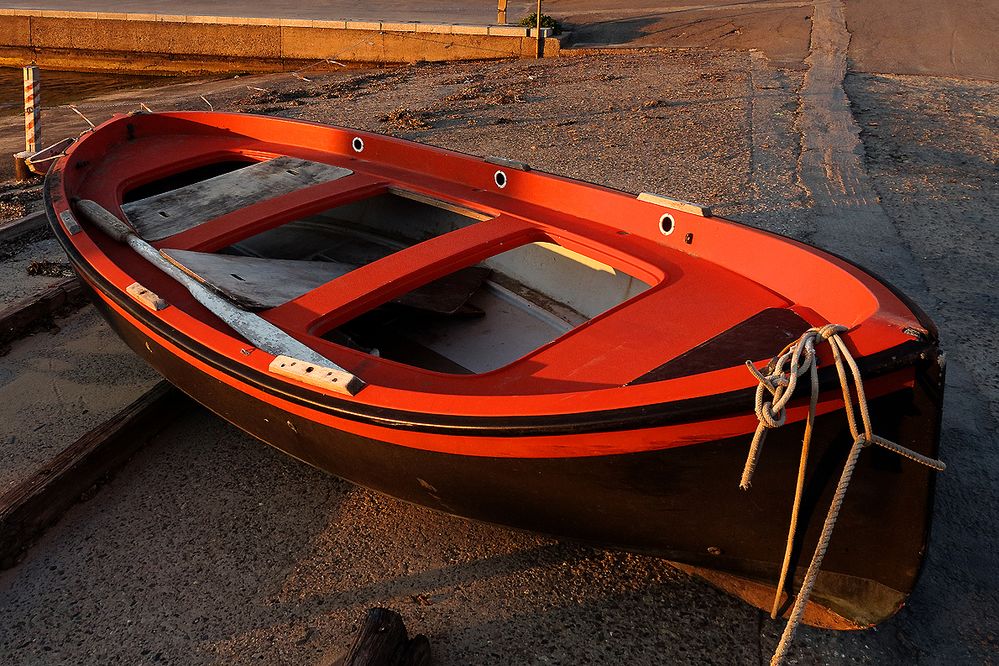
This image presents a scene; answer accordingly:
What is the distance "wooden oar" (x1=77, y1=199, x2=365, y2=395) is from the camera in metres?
3.45

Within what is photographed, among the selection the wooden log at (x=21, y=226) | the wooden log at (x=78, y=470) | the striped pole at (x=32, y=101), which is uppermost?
the striped pole at (x=32, y=101)

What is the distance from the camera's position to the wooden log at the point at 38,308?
18.7 feet

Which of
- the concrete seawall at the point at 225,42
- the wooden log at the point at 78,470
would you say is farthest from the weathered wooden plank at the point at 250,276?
the concrete seawall at the point at 225,42

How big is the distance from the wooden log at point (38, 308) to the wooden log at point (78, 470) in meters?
1.56

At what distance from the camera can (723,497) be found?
3072 millimetres

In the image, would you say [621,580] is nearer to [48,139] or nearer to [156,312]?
[156,312]

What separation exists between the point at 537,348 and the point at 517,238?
99cm

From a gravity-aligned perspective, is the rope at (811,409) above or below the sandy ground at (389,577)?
above

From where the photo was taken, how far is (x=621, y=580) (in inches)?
146

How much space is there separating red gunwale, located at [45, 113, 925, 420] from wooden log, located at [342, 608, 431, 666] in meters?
0.89

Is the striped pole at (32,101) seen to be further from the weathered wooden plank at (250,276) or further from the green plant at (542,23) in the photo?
the green plant at (542,23)

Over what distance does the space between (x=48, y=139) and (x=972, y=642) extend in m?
13.6

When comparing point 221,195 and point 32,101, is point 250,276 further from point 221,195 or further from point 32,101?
point 32,101

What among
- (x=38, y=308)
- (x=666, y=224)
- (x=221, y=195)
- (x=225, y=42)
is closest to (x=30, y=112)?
(x=38, y=308)
